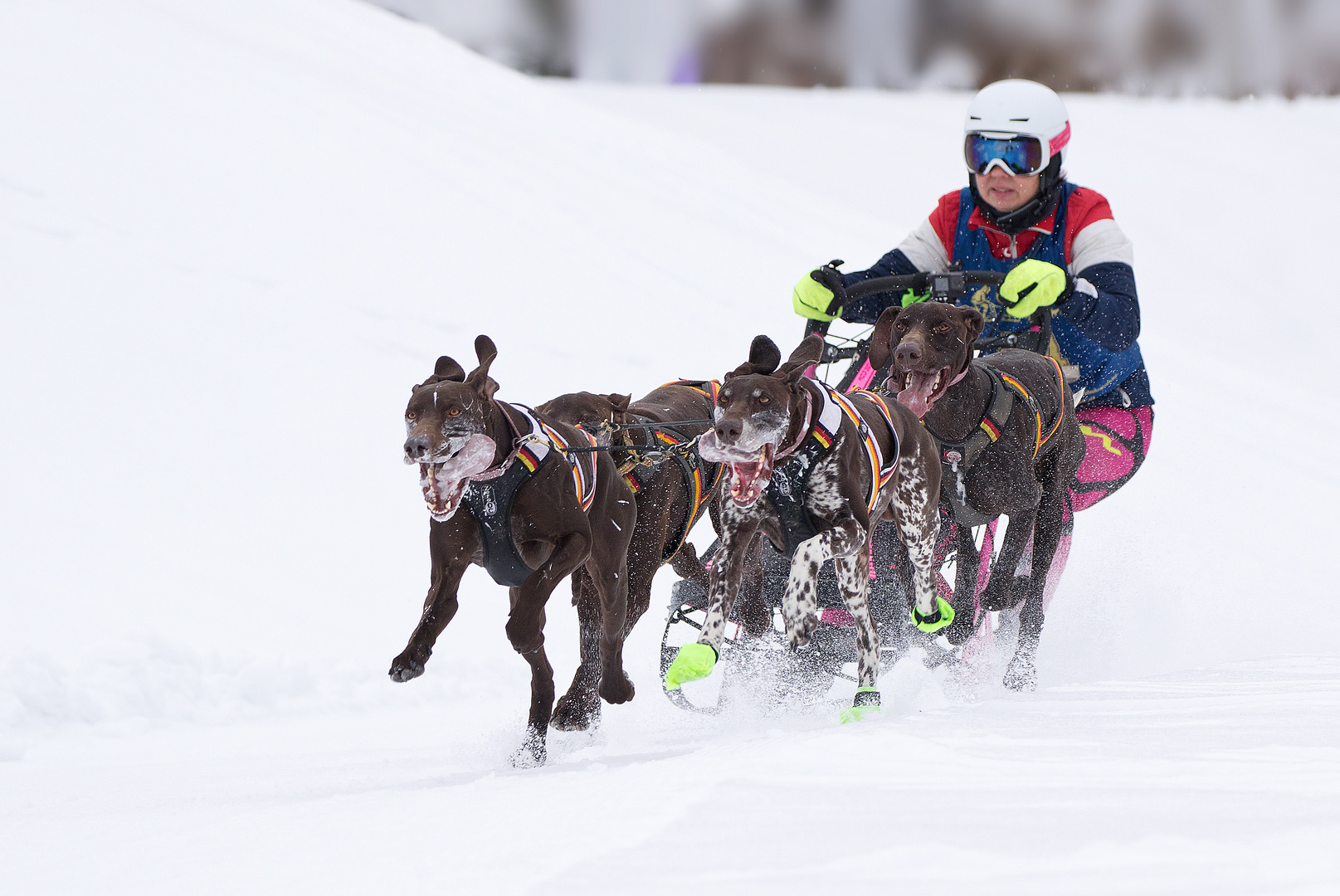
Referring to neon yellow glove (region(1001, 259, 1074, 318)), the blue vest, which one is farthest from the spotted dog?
the blue vest

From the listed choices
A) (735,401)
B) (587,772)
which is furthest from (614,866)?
(735,401)

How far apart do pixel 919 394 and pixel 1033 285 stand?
0.54m

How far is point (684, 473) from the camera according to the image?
4297 mm

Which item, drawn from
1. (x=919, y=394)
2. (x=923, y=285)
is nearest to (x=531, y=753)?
(x=919, y=394)

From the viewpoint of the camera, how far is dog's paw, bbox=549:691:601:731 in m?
4.08

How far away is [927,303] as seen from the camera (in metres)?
4.00

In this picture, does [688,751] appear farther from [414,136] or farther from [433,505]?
[414,136]

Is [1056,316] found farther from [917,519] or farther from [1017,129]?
[917,519]

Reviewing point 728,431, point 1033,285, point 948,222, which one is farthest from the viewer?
point 948,222

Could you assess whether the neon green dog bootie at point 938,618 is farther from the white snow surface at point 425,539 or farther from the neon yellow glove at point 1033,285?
the neon yellow glove at point 1033,285

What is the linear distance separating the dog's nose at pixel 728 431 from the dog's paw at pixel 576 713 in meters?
1.21

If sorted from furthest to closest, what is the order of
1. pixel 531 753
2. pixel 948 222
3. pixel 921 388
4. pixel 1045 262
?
pixel 948 222 → pixel 1045 262 → pixel 921 388 → pixel 531 753

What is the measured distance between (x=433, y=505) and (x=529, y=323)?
7.33 metres

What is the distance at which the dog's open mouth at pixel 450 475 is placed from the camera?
3.25 meters
